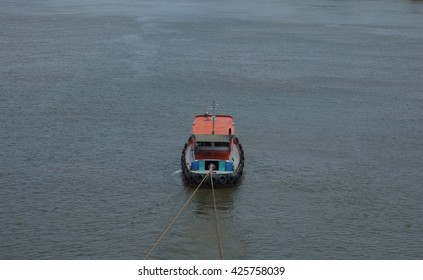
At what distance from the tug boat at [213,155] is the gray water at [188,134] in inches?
42.0

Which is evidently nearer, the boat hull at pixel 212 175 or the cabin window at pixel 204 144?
the boat hull at pixel 212 175

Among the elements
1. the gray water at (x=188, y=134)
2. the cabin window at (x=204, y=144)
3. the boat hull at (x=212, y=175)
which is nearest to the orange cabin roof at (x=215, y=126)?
the cabin window at (x=204, y=144)

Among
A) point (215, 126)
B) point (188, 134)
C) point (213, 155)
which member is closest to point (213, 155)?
point (213, 155)

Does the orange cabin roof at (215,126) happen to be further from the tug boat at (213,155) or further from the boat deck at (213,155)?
the boat deck at (213,155)

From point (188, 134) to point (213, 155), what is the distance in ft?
37.2

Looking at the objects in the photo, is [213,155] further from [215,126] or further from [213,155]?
[215,126]

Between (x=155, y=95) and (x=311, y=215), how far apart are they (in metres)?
33.9

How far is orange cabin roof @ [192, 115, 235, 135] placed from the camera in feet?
165

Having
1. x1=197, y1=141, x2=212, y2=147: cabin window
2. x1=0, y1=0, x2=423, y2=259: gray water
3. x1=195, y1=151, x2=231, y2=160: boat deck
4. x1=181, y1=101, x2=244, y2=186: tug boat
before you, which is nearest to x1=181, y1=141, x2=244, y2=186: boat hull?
x1=181, y1=101, x2=244, y2=186: tug boat

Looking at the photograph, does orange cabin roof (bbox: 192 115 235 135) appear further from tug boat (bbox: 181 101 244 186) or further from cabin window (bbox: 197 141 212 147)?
cabin window (bbox: 197 141 212 147)

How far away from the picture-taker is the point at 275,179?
5094 cm

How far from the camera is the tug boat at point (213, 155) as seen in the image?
4794cm

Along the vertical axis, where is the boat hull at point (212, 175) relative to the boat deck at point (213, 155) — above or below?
below

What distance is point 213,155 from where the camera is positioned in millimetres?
49938
